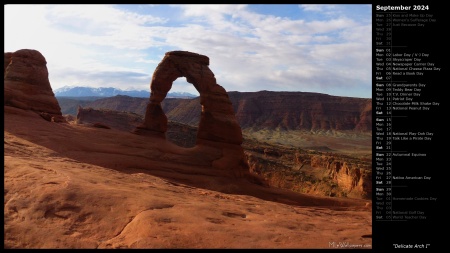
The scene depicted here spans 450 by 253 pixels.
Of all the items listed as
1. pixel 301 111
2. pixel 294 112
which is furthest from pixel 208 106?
pixel 301 111

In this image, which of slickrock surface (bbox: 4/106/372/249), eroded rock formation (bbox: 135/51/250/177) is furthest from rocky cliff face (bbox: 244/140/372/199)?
slickrock surface (bbox: 4/106/372/249)

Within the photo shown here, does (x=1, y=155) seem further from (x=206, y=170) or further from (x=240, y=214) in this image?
(x=206, y=170)

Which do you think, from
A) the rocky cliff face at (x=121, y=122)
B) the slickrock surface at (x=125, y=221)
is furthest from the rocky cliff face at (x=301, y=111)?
the slickrock surface at (x=125, y=221)

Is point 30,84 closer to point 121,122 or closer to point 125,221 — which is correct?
point 125,221

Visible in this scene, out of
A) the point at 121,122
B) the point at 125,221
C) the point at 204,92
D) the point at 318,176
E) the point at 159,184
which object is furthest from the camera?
the point at 121,122

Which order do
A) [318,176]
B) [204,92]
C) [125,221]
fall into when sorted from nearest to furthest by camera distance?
1. [125,221]
2. [204,92]
3. [318,176]
